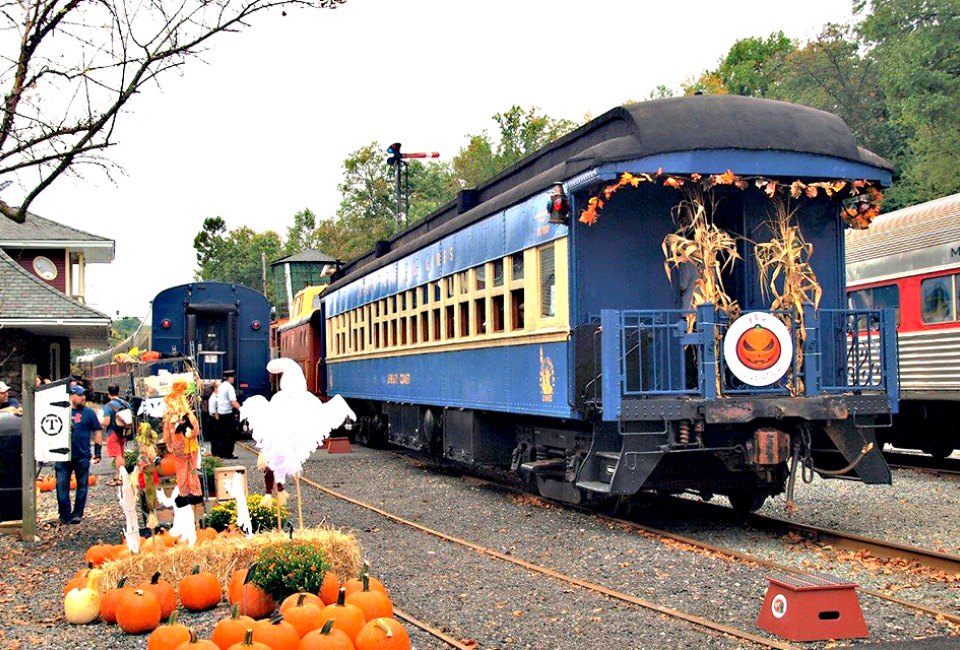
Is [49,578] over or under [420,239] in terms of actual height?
under

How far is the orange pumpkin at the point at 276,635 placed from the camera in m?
6.13

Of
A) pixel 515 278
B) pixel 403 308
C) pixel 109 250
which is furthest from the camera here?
pixel 109 250

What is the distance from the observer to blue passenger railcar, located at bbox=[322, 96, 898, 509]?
9.91m

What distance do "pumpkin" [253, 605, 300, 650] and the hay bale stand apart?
1661 mm

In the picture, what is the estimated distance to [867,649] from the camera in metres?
6.30

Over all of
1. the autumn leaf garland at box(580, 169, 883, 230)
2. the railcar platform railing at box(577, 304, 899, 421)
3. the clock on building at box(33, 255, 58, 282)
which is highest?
the clock on building at box(33, 255, 58, 282)

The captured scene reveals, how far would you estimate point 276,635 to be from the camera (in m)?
6.17

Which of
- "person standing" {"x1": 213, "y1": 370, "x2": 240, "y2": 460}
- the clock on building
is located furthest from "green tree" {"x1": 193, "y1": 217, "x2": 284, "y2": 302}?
"person standing" {"x1": 213, "y1": 370, "x2": 240, "y2": 460}

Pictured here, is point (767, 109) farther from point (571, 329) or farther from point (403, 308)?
point (403, 308)

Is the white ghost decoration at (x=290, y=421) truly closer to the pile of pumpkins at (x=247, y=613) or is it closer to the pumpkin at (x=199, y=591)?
the pile of pumpkins at (x=247, y=613)

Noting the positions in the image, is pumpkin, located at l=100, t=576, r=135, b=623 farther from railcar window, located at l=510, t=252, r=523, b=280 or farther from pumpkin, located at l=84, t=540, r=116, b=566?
railcar window, located at l=510, t=252, r=523, b=280

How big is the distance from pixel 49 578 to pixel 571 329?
17.4 ft

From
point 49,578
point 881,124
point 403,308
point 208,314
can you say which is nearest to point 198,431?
point 49,578

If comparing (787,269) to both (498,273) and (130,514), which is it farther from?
(130,514)
